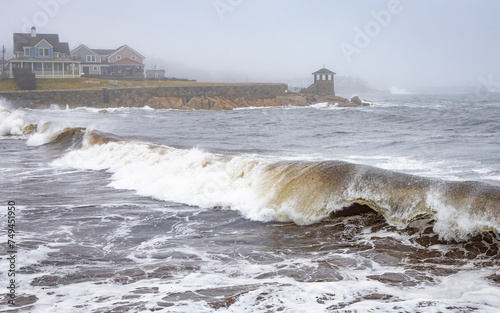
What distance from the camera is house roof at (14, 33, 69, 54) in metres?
67.6

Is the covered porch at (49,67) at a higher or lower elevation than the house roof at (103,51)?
lower

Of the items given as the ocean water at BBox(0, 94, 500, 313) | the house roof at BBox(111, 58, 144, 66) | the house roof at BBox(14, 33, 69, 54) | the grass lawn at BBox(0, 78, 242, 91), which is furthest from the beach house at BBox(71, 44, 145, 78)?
the ocean water at BBox(0, 94, 500, 313)

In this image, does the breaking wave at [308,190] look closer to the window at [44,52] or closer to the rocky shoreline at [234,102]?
the rocky shoreline at [234,102]

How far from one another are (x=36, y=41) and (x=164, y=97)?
2138 cm

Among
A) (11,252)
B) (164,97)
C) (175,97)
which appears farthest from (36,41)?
(11,252)

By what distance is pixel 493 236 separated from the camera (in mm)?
7418

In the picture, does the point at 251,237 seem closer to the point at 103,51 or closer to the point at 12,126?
the point at 12,126

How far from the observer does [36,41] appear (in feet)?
222

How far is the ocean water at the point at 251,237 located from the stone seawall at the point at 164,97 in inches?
1573

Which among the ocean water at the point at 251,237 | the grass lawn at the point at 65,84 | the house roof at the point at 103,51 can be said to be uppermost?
the house roof at the point at 103,51

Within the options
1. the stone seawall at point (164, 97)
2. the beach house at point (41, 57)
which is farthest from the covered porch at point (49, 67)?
the stone seawall at point (164, 97)

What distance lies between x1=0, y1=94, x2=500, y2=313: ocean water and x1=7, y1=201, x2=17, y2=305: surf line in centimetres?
6

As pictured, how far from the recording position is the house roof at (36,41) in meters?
67.6

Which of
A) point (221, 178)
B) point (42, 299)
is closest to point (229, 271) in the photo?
point (42, 299)
